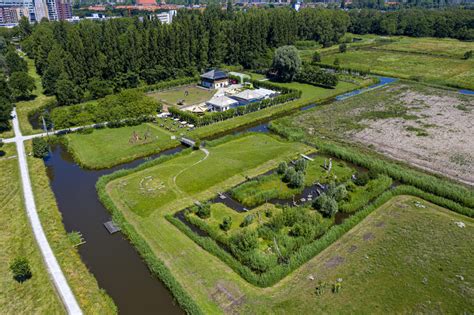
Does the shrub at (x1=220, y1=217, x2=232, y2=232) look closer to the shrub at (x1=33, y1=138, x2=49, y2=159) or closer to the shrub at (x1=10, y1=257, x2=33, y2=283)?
the shrub at (x1=10, y1=257, x2=33, y2=283)

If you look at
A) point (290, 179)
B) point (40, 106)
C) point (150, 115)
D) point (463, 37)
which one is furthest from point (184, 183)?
point (463, 37)

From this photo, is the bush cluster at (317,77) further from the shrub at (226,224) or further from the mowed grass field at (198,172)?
the shrub at (226,224)

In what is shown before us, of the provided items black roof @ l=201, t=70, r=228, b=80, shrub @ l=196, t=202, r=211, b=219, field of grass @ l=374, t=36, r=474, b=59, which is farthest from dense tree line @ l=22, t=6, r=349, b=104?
shrub @ l=196, t=202, r=211, b=219

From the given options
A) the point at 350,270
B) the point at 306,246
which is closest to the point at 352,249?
the point at 350,270

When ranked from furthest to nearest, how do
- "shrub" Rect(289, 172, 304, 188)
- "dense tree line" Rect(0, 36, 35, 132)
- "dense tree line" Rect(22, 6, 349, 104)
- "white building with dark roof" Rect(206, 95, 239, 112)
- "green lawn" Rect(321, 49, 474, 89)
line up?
"green lawn" Rect(321, 49, 474, 89) < "dense tree line" Rect(22, 6, 349, 104) < "white building with dark roof" Rect(206, 95, 239, 112) < "dense tree line" Rect(0, 36, 35, 132) < "shrub" Rect(289, 172, 304, 188)

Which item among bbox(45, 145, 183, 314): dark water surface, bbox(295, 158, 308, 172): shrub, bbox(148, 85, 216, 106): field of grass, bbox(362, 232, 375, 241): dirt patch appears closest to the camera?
bbox(45, 145, 183, 314): dark water surface

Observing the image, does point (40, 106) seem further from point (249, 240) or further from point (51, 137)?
point (249, 240)
